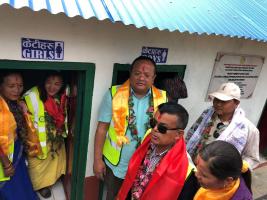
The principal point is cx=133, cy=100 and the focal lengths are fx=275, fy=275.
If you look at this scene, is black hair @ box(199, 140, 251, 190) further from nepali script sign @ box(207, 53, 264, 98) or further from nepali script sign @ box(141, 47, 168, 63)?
nepali script sign @ box(207, 53, 264, 98)

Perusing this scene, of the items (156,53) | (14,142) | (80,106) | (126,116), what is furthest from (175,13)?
(14,142)

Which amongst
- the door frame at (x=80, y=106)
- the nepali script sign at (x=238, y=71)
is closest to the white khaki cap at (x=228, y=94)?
the nepali script sign at (x=238, y=71)

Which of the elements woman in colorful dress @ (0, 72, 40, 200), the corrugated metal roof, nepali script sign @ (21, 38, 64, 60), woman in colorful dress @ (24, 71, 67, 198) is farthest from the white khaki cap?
woman in colorful dress @ (0, 72, 40, 200)

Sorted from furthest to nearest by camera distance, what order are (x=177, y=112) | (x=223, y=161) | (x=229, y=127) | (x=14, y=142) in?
(x=14, y=142)
(x=229, y=127)
(x=177, y=112)
(x=223, y=161)

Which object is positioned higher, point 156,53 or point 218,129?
point 156,53

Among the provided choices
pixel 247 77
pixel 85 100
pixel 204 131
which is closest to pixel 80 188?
pixel 85 100

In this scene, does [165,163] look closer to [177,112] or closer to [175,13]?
[177,112]

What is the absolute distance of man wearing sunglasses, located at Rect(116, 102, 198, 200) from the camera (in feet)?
6.61

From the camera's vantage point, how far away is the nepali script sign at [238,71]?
4016 mm

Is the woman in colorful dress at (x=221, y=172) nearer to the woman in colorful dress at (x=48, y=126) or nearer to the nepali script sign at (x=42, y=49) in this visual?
the nepali script sign at (x=42, y=49)

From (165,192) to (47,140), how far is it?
186 cm

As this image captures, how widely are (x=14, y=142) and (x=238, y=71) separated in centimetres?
332

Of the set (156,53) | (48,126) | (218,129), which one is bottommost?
(48,126)

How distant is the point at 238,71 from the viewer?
14.0ft
